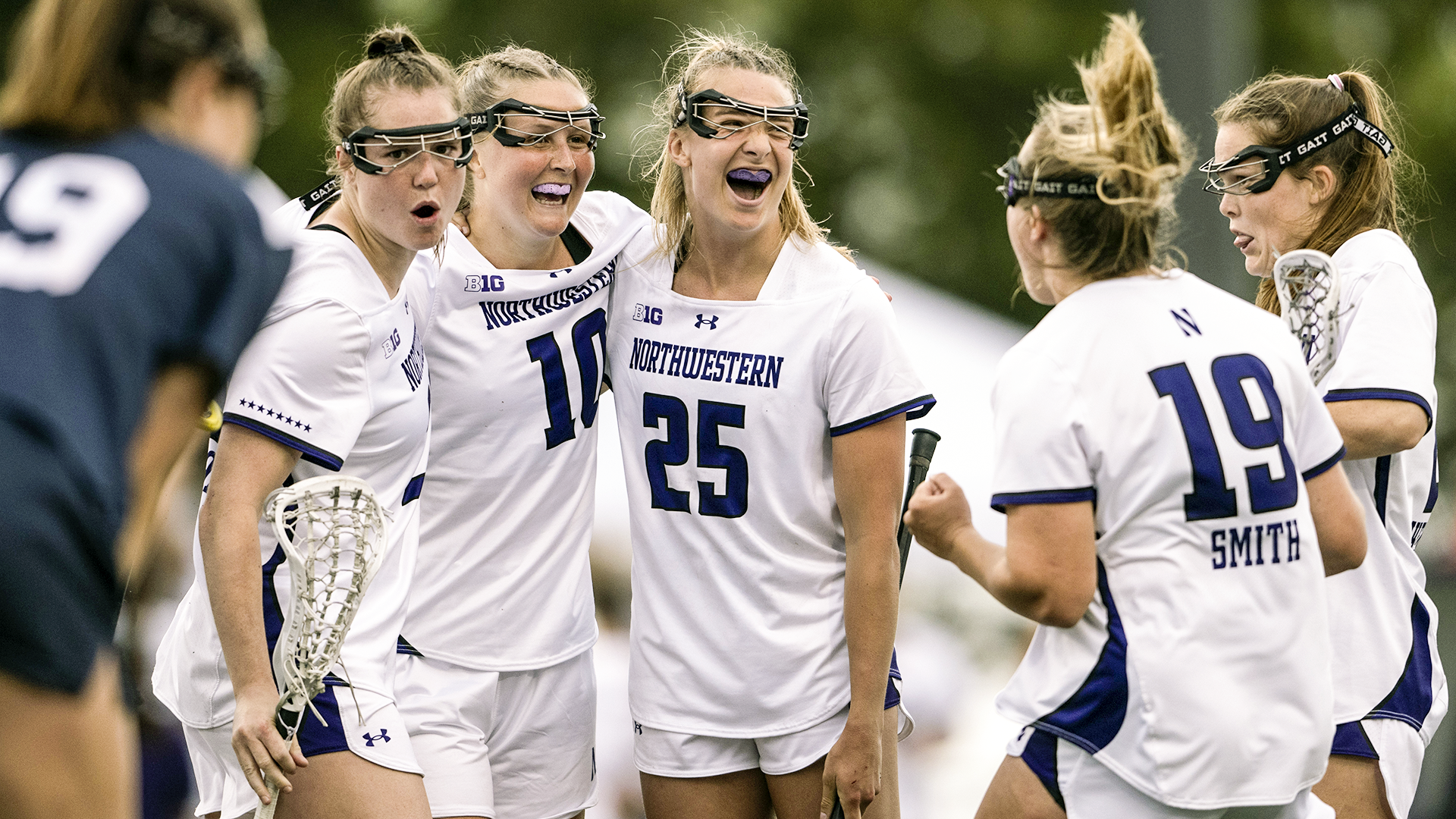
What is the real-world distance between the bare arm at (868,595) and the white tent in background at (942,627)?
11.1 feet

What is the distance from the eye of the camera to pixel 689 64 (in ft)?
13.3

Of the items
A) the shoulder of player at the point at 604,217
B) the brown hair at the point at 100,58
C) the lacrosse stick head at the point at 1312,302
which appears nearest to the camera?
the brown hair at the point at 100,58

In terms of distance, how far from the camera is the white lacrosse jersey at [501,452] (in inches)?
156

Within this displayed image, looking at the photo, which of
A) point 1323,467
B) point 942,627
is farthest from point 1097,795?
point 942,627

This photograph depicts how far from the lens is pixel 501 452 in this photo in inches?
157

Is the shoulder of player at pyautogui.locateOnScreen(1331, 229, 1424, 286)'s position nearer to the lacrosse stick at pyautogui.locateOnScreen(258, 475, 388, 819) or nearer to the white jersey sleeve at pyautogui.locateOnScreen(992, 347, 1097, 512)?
the white jersey sleeve at pyautogui.locateOnScreen(992, 347, 1097, 512)

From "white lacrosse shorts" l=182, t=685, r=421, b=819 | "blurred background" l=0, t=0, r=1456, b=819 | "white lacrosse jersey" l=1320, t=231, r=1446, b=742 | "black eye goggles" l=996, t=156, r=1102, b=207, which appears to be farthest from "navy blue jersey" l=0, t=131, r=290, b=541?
"blurred background" l=0, t=0, r=1456, b=819

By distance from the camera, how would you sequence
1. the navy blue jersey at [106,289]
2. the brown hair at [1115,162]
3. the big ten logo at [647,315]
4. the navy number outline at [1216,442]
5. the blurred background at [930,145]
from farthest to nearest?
1. the blurred background at [930,145]
2. the big ten logo at [647,315]
3. the brown hair at [1115,162]
4. the navy number outline at [1216,442]
5. the navy blue jersey at [106,289]

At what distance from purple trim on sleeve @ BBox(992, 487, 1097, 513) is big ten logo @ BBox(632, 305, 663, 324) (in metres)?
1.37

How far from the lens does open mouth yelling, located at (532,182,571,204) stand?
13.3 feet

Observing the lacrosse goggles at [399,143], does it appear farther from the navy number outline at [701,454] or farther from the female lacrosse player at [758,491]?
the navy number outline at [701,454]

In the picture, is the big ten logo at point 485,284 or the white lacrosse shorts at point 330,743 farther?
the big ten logo at point 485,284

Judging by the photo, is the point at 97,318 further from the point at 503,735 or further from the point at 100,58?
the point at 503,735

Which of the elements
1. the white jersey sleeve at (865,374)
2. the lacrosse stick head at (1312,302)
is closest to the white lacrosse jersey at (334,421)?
the white jersey sleeve at (865,374)
